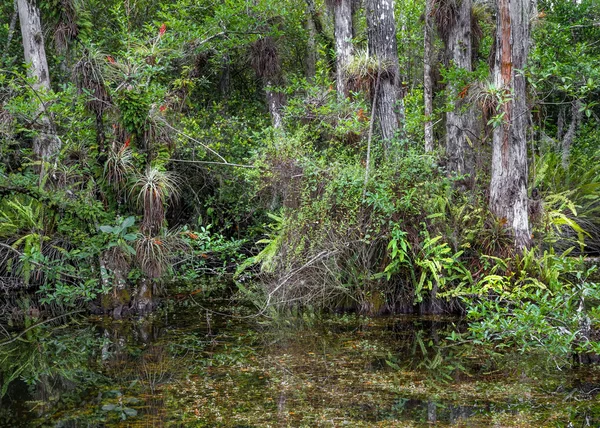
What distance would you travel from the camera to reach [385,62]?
11.0 m

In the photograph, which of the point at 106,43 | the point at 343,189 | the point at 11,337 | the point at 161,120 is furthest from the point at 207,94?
the point at 11,337

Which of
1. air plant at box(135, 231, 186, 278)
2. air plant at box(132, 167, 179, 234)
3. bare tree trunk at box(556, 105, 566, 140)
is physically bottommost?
air plant at box(135, 231, 186, 278)

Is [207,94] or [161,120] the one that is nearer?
[161,120]

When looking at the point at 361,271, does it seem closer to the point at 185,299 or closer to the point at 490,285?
the point at 490,285

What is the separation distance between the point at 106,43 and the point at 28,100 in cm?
673

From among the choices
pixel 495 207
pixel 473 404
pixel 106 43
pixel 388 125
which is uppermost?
Answer: pixel 106 43

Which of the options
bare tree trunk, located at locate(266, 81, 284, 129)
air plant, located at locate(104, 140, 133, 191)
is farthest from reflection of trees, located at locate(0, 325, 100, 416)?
bare tree trunk, located at locate(266, 81, 284, 129)

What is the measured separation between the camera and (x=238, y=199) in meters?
14.2

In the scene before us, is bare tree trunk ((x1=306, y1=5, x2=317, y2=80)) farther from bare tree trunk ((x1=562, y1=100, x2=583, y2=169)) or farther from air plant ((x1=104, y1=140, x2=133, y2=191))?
air plant ((x1=104, y1=140, x2=133, y2=191))

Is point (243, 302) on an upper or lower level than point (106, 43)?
lower

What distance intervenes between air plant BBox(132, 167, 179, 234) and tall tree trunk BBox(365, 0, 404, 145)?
3568 millimetres

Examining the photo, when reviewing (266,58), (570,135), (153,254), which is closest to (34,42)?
(153,254)

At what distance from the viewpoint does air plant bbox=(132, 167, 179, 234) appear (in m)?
10.1

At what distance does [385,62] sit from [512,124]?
95.4 inches
